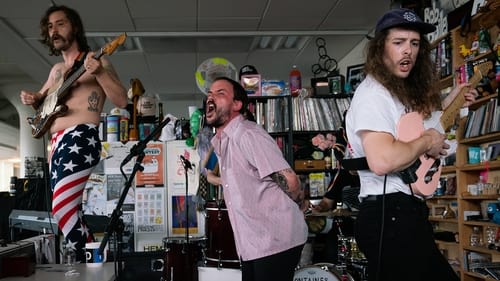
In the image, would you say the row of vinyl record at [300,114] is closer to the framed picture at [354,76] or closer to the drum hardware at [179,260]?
the framed picture at [354,76]

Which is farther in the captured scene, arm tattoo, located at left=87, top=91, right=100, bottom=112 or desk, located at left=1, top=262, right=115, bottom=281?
arm tattoo, located at left=87, top=91, right=100, bottom=112

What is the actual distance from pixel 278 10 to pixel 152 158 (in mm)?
2102

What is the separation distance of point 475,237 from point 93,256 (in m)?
2.99

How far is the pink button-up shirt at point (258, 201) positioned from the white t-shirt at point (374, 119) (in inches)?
20.5

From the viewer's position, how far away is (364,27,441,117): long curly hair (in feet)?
4.18

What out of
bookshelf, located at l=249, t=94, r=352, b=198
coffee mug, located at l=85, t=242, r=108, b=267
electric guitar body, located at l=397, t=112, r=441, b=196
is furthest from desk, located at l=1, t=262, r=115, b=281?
bookshelf, located at l=249, t=94, r=352, b=198

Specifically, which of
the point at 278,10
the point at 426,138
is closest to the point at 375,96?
the point at 426,138

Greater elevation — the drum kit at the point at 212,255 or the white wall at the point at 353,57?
the white wall at the point at 353,57

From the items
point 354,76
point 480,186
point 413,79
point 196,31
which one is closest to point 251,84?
point 354,76

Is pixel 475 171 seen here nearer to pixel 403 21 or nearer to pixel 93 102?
pixel 403 21

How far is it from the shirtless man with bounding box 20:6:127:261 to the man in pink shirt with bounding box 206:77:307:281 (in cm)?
57

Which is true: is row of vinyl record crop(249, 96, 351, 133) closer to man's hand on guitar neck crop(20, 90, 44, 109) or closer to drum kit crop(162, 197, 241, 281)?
drum kit crop(162, 197, 241, 281)

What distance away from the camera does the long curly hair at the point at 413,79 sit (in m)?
1.28

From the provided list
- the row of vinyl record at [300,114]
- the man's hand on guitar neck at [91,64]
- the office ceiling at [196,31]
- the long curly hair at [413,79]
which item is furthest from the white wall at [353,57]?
the long curly hair at [413,79]
